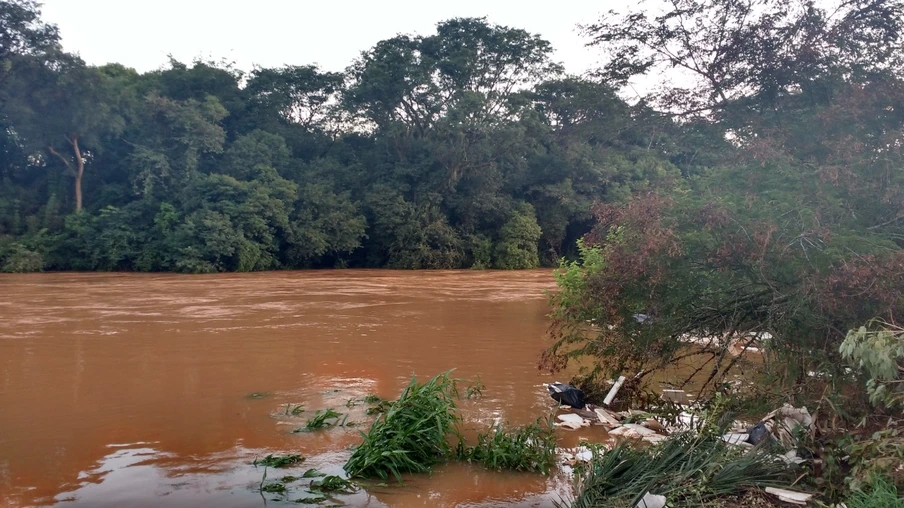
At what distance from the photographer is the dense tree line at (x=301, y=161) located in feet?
94.2

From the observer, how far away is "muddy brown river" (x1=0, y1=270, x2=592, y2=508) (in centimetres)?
538

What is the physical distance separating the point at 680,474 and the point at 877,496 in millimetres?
1154

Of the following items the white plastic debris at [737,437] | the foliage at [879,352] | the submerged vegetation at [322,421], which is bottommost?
the submerged vegetation at [322,421]

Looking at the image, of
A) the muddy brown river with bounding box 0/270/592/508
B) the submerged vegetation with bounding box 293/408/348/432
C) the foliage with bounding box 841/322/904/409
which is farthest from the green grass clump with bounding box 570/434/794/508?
the submerged vegetation with bounding box 293/408/348/432

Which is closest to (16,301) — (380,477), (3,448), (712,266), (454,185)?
(3,448)

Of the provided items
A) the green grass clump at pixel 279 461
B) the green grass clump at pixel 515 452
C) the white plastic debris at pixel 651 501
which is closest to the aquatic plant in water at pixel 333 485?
the green grass clump at pixel 279 461

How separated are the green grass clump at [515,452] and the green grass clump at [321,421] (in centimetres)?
156

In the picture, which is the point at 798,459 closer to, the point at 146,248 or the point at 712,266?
the point at 712,266

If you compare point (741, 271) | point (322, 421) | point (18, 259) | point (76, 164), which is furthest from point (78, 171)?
point (741, 271)

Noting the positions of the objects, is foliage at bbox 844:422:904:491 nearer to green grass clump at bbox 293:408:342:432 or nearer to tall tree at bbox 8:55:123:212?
green grass clump at bbox 293:408:342:432

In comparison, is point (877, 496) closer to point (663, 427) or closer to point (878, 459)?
point (878, 459)

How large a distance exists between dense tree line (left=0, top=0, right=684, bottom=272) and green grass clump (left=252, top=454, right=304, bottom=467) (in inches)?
917

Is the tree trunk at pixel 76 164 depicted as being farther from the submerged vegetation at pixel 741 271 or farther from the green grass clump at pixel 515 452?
the green grass clump at pixel 515 452

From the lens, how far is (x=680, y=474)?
179 inches
